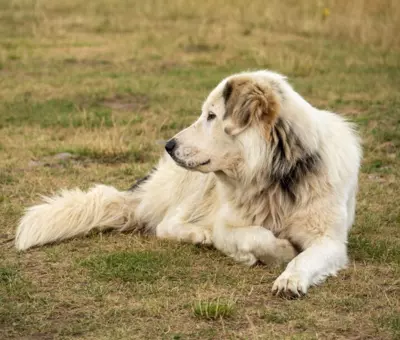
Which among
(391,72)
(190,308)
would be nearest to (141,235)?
(190,308)

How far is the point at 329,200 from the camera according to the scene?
5102mm

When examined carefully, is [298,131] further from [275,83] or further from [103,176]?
[103,176]

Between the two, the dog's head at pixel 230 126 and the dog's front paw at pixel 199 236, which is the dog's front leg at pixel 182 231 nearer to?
the dog's front paw at pixel 199 236

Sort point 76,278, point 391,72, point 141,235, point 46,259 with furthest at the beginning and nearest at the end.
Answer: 1. point 391,72
2. point 141,235
3. point 46,259
4. point 76,278

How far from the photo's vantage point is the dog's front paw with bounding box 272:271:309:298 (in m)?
4.49

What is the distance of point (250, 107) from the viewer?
491 centimetres

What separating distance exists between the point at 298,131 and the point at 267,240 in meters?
0.64

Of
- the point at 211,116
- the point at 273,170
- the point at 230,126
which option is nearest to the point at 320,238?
the point at 273,170

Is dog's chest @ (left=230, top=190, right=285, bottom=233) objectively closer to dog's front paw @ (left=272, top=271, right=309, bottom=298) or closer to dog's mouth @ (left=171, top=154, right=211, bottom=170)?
dog's mouth @ (left=171, top=154, right=211, bottom=170)

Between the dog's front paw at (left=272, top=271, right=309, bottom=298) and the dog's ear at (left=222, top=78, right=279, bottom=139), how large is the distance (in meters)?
0.83

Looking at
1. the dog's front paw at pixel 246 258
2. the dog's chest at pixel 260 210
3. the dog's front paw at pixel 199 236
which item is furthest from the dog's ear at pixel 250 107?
the dog's front paw at pixel 199 236

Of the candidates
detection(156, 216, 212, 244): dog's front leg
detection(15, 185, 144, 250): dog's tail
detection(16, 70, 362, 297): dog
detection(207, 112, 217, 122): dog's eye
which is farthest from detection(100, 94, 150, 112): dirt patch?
detection(207, 112, 217, 122): dog's eye

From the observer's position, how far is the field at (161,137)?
4.23 meters

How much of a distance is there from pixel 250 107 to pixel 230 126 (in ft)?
0.58
